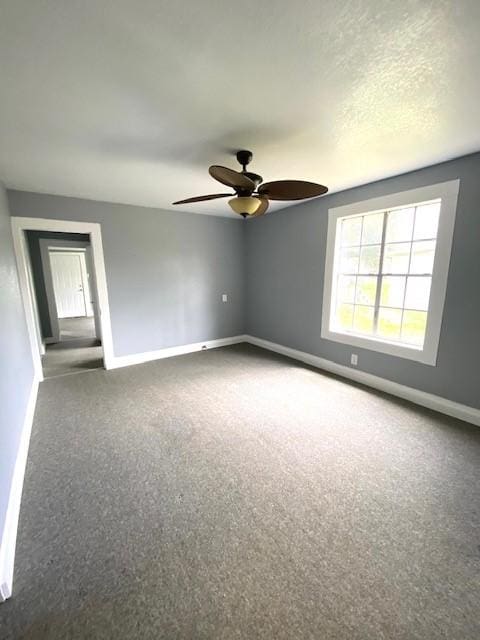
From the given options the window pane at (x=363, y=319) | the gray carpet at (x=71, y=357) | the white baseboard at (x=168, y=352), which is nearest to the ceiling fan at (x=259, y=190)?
the window pane at (x=363, y=319)

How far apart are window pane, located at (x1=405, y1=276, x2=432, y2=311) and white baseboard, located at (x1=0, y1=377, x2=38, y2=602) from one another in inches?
141

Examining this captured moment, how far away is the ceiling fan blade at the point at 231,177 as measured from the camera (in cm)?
166

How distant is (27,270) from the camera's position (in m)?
3.54

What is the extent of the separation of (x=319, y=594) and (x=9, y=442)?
1.92m

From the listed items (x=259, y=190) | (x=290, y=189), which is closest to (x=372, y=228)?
(x=290, y=189)

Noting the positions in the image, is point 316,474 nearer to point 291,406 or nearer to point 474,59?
point 291,406

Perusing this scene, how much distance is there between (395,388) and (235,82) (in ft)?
10.4

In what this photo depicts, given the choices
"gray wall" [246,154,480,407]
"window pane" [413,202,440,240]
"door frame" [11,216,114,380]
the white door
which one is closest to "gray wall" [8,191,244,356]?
"door frame" [11,216,114,380]

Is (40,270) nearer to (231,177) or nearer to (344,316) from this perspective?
(231,177)

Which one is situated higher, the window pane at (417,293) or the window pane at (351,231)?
the window pane at (351,231)

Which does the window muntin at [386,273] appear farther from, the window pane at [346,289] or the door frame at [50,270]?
the door frame at [50,270]

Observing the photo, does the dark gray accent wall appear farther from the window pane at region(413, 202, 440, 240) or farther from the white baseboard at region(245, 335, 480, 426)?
the window pane at region(413, 202, 440, 240)

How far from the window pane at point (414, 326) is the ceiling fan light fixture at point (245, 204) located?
2.06m

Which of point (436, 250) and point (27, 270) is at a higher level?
point (436, 250)
